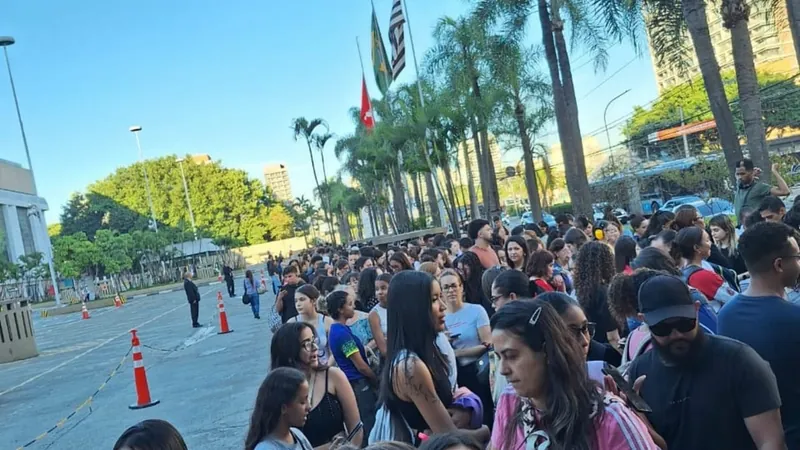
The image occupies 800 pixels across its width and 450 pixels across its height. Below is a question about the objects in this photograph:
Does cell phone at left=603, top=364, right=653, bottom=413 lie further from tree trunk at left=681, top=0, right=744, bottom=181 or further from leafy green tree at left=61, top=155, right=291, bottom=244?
leafy green tree at left=61, top=155, right=291, bottom=244

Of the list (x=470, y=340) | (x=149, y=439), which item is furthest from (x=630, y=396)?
(x=470, y=340)

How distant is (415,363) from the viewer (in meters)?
3.38

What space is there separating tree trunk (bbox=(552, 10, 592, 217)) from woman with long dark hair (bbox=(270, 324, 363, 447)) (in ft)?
54.4

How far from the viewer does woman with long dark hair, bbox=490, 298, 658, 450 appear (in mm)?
2096

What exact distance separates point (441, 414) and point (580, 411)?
4.30 ft

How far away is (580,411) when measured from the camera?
2123 millimetres

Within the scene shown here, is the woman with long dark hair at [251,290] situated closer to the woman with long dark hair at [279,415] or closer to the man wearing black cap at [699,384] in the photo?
the woman with long dark hair at [279,415]

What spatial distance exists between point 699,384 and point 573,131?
17.9 meters

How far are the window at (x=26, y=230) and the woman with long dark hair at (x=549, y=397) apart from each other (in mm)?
79722

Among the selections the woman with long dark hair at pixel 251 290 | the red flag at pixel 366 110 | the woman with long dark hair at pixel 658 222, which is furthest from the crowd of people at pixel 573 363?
the red flag at pixel 366 110

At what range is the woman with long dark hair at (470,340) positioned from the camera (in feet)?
14.8

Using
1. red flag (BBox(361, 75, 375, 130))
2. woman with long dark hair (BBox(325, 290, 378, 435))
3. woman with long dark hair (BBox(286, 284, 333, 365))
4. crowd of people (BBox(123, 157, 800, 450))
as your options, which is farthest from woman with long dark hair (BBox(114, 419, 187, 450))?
red flag (BBox(361, 75, 375, 130))

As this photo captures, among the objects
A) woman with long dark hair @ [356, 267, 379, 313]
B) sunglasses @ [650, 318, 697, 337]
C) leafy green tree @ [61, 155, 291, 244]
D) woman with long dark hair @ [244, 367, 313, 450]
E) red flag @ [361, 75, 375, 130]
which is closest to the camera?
sunglasses @ [650, 318, 697, 337]

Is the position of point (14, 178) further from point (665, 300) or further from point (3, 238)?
point (665, 300)
